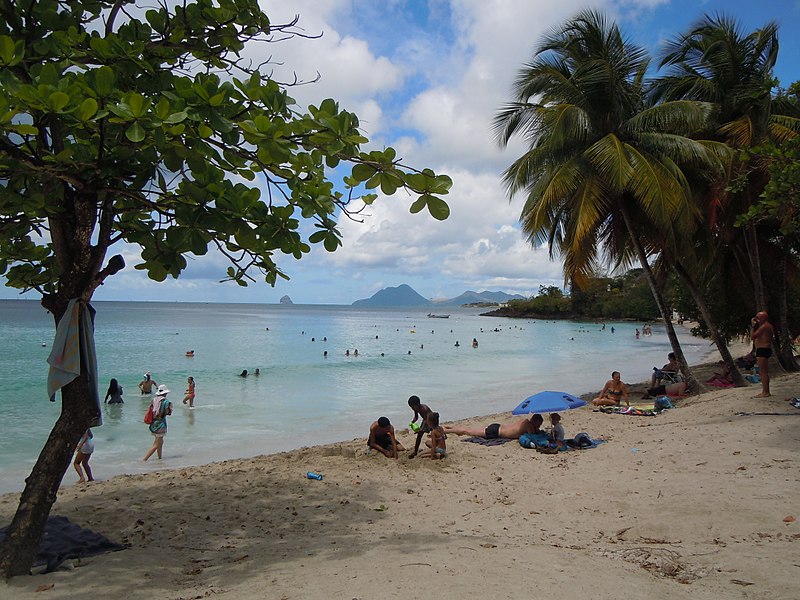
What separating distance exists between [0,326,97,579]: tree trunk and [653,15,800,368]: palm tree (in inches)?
517

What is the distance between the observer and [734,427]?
7867 millimetres

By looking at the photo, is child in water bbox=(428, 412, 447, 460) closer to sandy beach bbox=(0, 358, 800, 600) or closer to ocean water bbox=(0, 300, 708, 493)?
sandy beach bbox=(0, 358, 800, 600)

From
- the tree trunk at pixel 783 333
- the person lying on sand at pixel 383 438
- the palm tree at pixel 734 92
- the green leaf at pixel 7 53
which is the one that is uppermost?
the palm tree at pixel 734 92

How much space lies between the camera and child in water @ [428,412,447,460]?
26.2ft

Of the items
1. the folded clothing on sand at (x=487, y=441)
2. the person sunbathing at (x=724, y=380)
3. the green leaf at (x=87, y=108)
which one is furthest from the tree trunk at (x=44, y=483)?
the person sunbathing at (x=724, y=380)

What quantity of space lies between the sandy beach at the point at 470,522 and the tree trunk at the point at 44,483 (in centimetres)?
16

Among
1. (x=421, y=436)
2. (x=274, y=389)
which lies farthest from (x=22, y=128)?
(x=274, y=389)

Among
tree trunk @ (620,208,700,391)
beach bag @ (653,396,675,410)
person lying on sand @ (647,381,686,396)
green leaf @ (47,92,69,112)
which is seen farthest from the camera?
person lying on sand @ (647,381,686,396)

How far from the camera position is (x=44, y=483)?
3.65 m

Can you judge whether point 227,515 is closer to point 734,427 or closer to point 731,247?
point 734,427

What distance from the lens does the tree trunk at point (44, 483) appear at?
3541mm

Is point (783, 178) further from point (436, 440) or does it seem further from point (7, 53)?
point (7, 53)

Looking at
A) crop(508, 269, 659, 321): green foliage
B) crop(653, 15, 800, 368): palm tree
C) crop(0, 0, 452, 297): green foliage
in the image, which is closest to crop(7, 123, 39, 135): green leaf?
crop(0, 0, 452, 297): green foliage

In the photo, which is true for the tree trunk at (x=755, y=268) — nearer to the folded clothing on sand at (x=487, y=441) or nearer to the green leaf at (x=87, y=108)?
the folded clothing on sand at (x=487, y=441)
